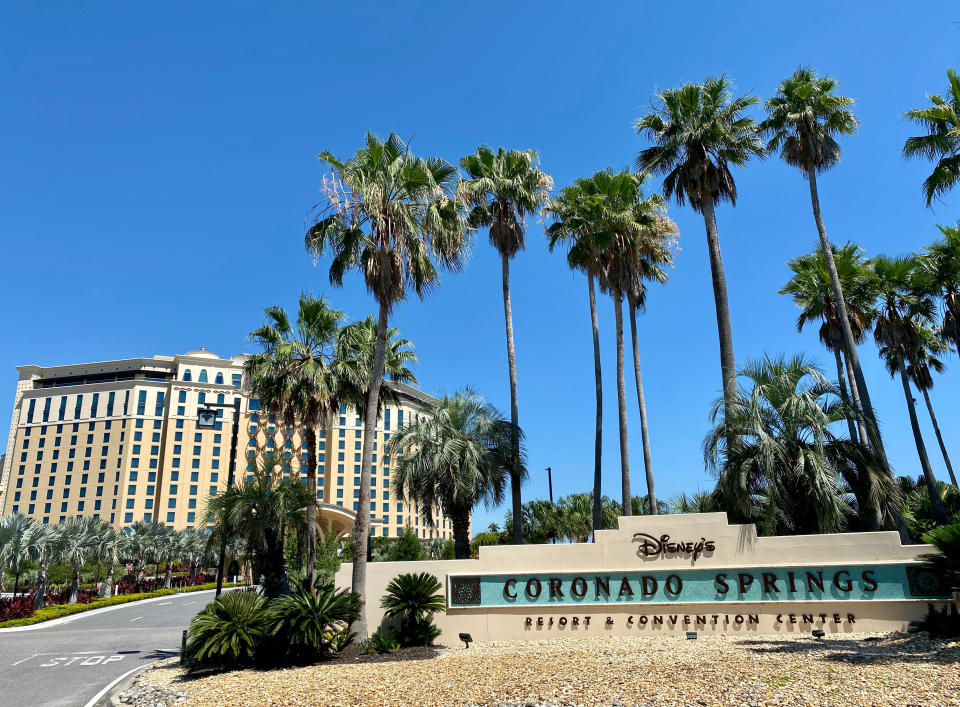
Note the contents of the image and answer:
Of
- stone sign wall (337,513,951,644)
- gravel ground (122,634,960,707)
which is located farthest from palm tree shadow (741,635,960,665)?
stone sign wall (337,513,951,644)

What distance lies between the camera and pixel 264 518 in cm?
1795

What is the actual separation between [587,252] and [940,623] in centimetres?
1552

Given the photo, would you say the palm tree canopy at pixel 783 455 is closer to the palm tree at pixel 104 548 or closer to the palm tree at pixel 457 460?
the palm tree at pixel 457 460

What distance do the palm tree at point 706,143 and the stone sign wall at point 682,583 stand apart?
10305 millimetres

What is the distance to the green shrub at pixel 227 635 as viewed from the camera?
542 inches

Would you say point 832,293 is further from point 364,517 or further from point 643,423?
point 364,517

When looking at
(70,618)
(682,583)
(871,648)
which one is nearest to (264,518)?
(682,583)

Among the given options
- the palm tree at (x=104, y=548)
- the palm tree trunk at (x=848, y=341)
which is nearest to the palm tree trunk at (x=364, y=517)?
the palm tree trunk at (x=848, y=341)

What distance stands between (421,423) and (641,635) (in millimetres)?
12000

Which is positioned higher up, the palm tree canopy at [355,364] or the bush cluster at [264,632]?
the palm tree canopy at [355,364]

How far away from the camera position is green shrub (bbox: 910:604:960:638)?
41.6 feet

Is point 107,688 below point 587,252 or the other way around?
below

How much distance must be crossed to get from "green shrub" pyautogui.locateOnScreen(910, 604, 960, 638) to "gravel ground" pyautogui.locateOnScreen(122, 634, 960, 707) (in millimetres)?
428

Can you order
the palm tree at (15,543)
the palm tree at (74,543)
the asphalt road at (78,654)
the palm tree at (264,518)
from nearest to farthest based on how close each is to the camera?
Result: the asphalt road at (78,654), the palm tree at (264,518), the palm tree at (15,543), the palm tree at (74,543)
